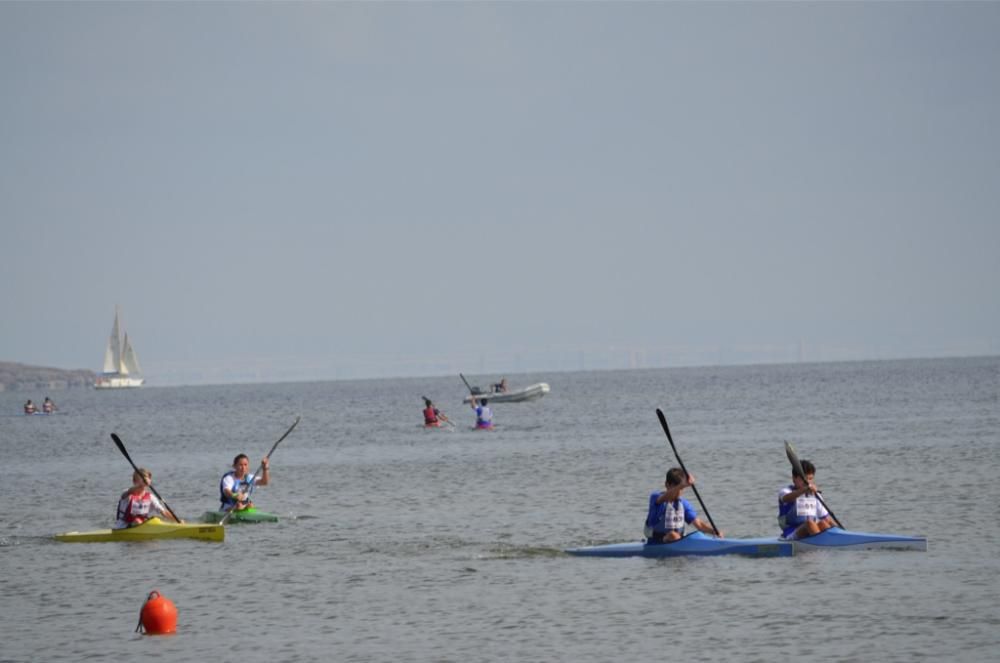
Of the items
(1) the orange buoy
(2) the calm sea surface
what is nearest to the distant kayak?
(2) the calm sea surface

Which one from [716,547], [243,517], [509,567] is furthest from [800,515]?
[243,517]

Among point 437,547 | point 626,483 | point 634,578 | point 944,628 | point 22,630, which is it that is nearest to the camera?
point 944,628

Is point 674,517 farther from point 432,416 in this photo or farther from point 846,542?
point 432,416

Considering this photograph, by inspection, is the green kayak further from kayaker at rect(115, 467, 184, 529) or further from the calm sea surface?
kayaker at rect(115, 467, 184, 529)

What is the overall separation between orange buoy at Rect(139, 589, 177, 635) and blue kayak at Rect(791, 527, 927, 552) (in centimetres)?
1048

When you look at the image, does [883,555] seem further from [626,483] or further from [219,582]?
[626,483]

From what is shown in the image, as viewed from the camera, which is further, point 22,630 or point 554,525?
point 554,525

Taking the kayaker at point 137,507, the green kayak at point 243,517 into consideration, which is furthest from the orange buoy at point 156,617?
the green kayak at point 243,517

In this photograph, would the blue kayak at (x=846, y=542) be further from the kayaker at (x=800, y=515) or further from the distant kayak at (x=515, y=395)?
the distant kayak at (x=515, y=395)

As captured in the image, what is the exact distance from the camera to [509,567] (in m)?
26.7

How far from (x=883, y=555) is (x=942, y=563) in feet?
3.38

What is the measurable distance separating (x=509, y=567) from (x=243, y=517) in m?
8.98

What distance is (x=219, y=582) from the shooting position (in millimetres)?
25953

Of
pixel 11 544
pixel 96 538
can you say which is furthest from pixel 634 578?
pixel 11 544
